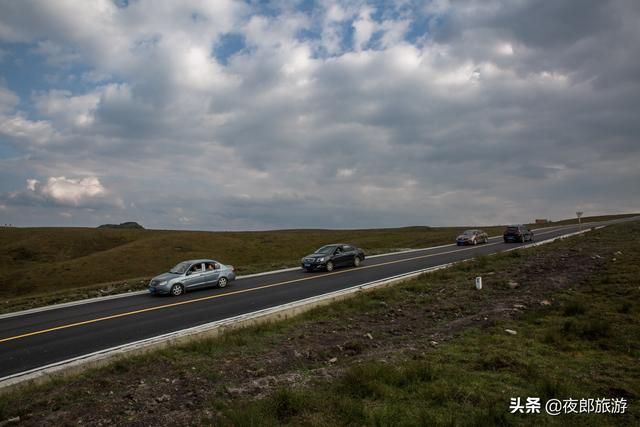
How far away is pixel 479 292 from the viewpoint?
49.1ft

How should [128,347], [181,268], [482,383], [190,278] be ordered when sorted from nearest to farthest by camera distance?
[482,383] < [128,347] < [190,278] < [181,268]

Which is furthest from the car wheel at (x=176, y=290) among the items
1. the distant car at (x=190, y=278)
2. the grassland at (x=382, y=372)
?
the grassland at (x=382, y=372)

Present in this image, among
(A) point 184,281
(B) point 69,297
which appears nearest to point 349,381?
(A) point 184,281

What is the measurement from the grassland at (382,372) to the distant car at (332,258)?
436 inches

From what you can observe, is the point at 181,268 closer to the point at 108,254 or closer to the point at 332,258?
the point at 332,258

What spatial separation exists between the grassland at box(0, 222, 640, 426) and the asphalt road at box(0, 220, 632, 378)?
259 centimetres

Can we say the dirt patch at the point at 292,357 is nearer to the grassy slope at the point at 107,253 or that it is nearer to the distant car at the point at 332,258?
the distant car at the point at 332,258

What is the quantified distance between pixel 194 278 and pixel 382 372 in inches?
575

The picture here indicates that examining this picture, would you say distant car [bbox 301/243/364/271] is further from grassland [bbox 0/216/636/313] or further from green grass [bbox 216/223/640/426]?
green grass [bbox 216/223/640/426]

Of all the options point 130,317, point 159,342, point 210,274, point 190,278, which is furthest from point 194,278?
point 159,342

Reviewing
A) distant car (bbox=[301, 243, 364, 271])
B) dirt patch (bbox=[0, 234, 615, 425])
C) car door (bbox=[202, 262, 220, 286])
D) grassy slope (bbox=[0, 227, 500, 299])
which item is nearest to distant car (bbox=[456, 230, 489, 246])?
grassy slope (bbox=[0, 227, 500, 299])

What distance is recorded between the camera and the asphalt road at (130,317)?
10438 mm

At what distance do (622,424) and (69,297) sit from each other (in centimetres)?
2185

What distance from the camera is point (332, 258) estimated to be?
81.9ft
